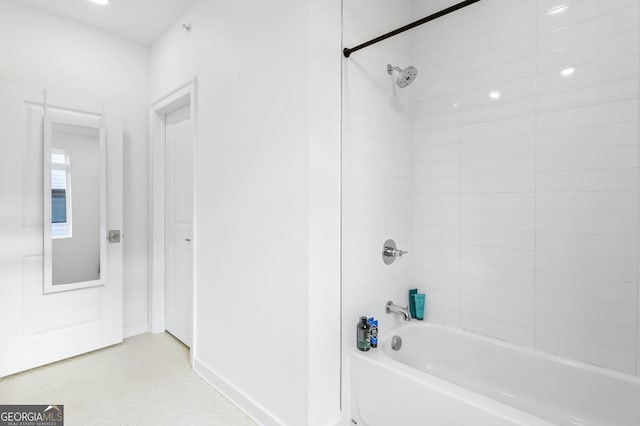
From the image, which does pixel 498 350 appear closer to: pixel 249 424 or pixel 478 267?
pixel 478 267

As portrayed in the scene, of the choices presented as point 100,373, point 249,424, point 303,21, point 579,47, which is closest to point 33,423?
point 100,373

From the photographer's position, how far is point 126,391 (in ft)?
6.57

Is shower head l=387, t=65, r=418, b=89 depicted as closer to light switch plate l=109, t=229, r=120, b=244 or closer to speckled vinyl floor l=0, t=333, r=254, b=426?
speckled vinyl floor l=0, t=333, r=254, b=426

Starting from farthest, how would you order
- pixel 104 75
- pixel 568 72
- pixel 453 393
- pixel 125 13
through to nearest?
pixel 104 75 < pixel 125 13 < pixel 568 72 < pixel 453 393

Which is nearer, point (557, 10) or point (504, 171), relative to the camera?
point (557, 10)

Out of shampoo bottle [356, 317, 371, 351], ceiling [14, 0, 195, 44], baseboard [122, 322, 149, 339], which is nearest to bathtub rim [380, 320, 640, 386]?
shampoo bottle [356, 317, 371, 351]

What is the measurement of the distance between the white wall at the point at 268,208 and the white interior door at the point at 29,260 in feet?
3.76

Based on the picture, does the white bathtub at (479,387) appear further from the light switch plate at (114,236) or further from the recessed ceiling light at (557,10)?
the light switch plate at (114,236)

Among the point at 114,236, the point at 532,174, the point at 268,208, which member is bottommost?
the point at 114,236

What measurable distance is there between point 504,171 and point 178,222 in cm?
260

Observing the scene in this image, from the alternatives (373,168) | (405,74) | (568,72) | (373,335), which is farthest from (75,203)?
(568,72)

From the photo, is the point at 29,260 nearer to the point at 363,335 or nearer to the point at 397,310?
the point at 363,335

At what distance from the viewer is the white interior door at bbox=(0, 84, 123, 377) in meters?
2.20

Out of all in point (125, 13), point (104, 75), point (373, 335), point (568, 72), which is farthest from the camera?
point (104, 75)
